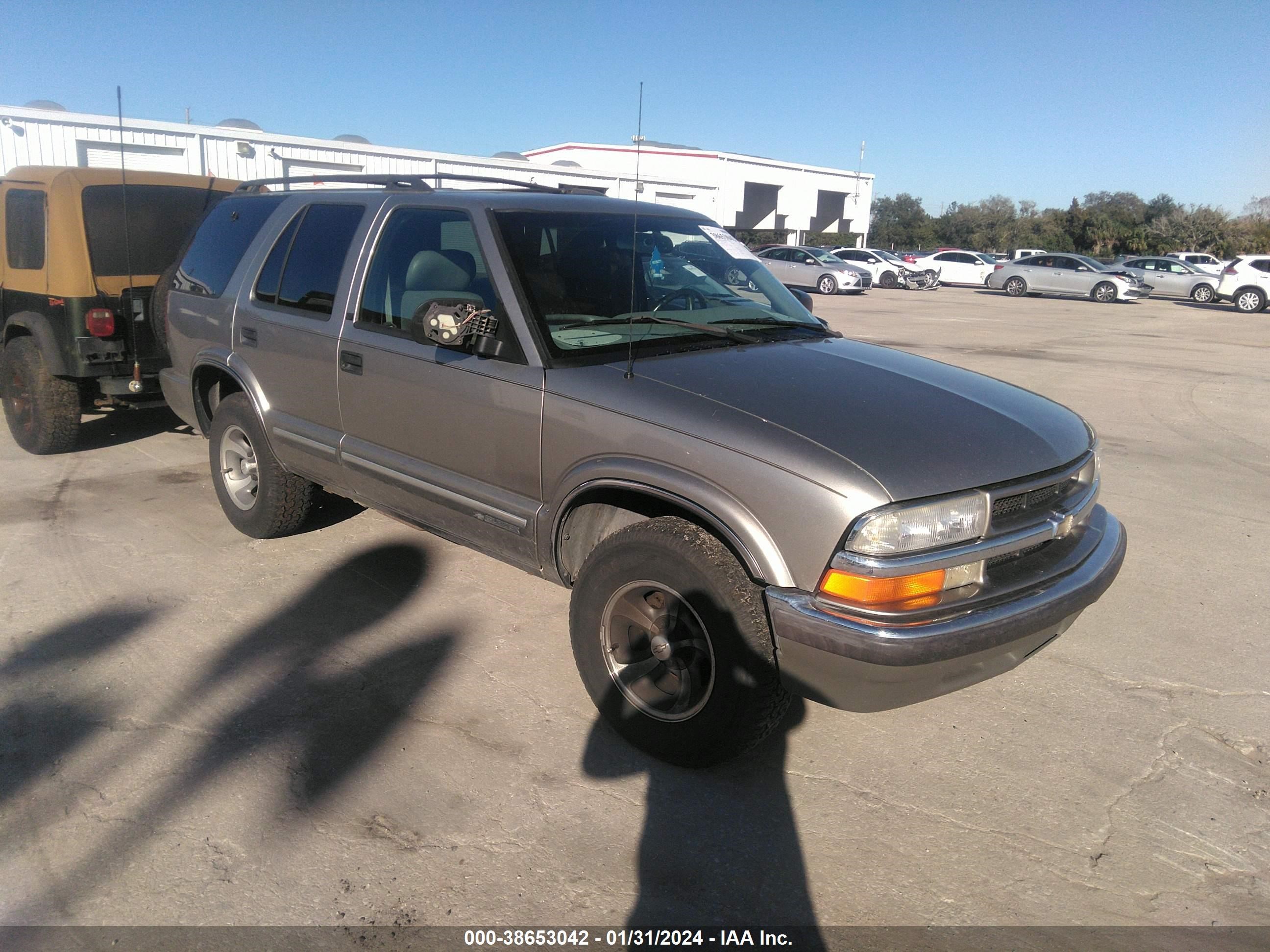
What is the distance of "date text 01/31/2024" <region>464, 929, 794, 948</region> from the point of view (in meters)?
2.47

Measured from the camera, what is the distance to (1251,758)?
3.41 metres

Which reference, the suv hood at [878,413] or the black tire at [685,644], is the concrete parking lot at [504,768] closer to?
the black tire at [685,644]

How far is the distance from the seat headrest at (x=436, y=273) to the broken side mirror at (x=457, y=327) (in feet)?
0.91

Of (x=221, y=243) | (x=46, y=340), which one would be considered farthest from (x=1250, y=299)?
(x=46, y=340)

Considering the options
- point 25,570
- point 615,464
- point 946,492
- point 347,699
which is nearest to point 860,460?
point 946,492

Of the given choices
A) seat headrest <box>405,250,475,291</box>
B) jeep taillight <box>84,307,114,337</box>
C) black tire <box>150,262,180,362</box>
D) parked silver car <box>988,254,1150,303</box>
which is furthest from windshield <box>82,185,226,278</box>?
parked silver car <box>988,254,1150,303</box>

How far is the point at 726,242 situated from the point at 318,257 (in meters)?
2.03

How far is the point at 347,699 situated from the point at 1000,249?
77.3m

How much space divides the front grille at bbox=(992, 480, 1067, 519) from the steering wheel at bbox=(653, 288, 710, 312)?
157 centimetres

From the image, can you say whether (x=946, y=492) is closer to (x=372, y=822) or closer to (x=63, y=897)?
(x=372, y=822)

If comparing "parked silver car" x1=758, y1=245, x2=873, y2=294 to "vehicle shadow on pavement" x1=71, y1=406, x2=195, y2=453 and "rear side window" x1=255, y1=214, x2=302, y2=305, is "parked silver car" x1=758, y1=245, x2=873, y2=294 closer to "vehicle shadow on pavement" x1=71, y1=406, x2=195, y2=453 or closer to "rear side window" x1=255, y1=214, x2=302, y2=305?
"vehicle shadow on pavement" x1=71, y1=406, x2=195, y2=453

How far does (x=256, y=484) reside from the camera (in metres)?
5.26

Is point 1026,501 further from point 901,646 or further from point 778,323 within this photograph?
point 778,323

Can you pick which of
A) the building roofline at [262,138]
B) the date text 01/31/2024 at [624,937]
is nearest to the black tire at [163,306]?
the date text 01/31/2024 at [624,937]
